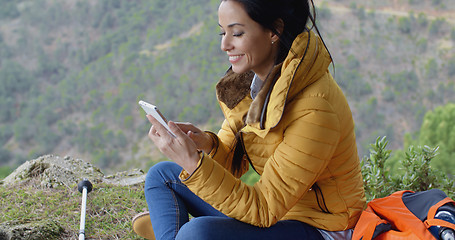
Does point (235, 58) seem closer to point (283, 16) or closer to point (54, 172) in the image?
point (283, 16)

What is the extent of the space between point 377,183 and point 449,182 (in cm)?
33

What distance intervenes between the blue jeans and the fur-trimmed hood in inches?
9.9

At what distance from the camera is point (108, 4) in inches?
858

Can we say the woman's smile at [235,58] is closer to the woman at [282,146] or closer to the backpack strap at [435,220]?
the woman at [282,146]

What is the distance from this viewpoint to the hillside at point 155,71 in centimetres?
1714

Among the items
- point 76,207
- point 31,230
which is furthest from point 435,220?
point 76,207

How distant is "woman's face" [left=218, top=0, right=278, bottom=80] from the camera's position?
110 cm

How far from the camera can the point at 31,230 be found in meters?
1.74

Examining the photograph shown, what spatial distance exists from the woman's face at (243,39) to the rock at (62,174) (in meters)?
1.32

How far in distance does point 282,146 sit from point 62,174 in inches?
63.1

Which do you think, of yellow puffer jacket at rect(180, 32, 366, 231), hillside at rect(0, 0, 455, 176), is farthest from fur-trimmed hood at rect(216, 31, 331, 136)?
hillside at rect(0, 0, 455, 176)

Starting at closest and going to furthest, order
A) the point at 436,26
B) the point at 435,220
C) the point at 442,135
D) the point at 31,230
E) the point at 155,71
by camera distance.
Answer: the point at 435,220, the point at 31,230, the point at 442,135, the point at 155,71, the point at 436,26

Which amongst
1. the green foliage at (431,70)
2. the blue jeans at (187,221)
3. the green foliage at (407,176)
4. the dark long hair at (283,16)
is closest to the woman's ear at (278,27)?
the dark long hair at (283,16)

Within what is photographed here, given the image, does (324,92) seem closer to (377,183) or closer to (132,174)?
(377,183)
